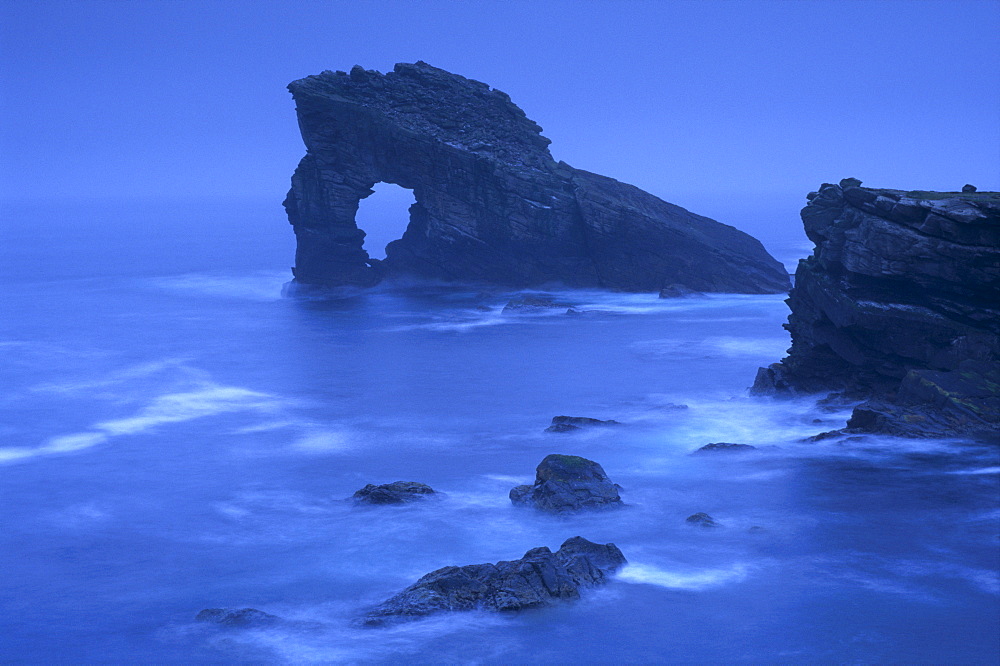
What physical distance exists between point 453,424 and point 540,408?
5098mm

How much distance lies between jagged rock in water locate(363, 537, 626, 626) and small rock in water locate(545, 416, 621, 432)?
18.6m

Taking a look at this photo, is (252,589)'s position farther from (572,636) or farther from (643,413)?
(643,413)

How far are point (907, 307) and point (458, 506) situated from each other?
19.9 meters

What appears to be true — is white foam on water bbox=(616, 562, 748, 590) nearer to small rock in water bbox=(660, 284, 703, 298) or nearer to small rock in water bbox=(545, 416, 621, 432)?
small rock in water bbox=(545, 416, 621, 432)

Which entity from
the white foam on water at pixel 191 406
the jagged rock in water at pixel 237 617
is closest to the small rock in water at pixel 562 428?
the white foam on water at pixel 191 406

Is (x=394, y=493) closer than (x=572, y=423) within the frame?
Yes

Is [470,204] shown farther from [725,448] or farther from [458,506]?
[458,506]

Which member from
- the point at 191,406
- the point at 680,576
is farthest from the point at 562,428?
the point at 191,406

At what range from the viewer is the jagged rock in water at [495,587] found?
84.4 feet

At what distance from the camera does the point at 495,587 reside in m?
26.1

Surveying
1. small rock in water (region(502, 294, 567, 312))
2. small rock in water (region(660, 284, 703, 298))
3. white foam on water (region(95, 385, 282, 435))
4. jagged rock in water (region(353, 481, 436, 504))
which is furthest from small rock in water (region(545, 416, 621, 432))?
small rock in water (region(660, 284, 703, 298))

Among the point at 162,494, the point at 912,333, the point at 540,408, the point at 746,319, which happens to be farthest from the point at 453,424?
the point at 746,319

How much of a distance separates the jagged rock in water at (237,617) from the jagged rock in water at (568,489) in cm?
1051

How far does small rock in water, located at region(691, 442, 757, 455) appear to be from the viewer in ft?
135
